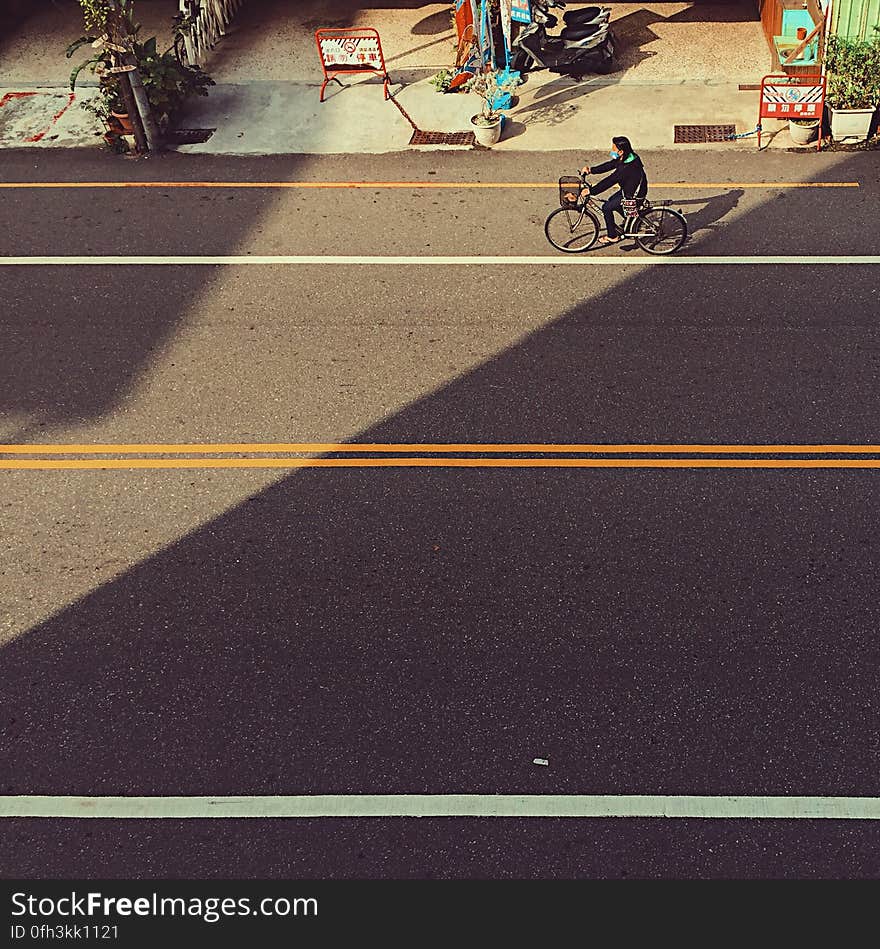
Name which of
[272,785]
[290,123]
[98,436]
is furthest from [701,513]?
[290,123]

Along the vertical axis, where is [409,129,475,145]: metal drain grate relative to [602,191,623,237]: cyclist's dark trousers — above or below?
above

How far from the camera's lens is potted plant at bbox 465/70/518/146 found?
15391 mm

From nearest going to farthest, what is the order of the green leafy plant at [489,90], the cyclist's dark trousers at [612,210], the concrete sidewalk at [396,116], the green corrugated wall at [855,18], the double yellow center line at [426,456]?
the double yellow center line at [426,456] < the cyclist's dark trousers at [612,210] < the green corrugated wall at [855,18] < the green leafy plant at [489,90] < the concrete sidewalk at [396,116]

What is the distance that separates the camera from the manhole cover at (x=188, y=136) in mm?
16031

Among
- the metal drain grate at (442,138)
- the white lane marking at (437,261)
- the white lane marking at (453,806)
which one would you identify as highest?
the metal drain grate at (442,138)

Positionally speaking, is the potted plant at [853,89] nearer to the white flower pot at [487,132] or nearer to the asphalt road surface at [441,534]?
the asphalt road surface at [441,534]

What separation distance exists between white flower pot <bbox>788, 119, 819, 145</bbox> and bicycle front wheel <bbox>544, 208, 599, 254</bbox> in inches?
165

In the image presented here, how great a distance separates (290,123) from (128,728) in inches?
450

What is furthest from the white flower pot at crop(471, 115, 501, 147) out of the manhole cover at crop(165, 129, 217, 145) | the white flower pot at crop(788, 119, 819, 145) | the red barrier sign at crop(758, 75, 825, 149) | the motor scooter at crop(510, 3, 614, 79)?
the white flower pot at crop(788, 119, 819, 145)

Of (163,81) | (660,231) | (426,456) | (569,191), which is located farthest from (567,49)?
(426,456)

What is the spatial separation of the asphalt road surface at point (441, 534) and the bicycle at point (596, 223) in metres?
0.28

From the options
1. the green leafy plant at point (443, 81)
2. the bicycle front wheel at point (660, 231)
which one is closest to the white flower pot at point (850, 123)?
the bicycle front wheel at point (660, 231)

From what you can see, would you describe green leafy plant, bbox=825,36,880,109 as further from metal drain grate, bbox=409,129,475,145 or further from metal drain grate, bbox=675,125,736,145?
metal drain grate, bbox=409,129,475,145

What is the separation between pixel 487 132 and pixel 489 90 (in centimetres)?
105
